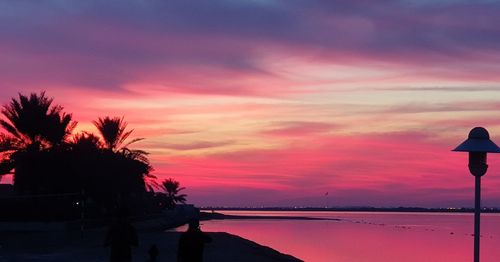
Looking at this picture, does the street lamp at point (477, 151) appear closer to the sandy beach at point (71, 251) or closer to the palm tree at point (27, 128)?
the sandy beach at point (71, 251)

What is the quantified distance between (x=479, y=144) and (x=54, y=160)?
4230 cm

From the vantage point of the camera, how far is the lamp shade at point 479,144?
12258 millimetres

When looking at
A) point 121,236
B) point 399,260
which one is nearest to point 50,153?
point 399,260

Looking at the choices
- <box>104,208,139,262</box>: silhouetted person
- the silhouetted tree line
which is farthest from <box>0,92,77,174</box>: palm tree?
<box>104,208,139,262</box>: silhouetted person

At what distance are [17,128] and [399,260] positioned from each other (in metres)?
24.7

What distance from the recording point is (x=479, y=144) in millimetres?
12398

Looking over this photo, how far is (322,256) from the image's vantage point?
163 ft

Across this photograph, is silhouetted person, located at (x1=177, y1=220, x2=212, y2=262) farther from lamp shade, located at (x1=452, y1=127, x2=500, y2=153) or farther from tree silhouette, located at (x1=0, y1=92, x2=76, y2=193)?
tree silhouette, located at (x1=0, y1=92, x2=76, y2=193)

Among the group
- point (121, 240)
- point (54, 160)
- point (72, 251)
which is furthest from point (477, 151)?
point (54, 160)

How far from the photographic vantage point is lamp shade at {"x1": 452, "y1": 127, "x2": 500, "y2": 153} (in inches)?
483

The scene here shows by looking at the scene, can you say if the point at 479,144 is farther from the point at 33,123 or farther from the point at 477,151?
the point at 33,123

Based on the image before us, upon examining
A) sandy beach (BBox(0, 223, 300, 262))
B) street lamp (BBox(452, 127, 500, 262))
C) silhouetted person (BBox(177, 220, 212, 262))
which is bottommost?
sandy beach (BBox(0, 223, 300, 262))

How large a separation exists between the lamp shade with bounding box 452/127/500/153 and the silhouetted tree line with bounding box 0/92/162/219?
128 ft

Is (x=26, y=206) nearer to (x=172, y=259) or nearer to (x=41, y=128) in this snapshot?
(x=41, y=128)
